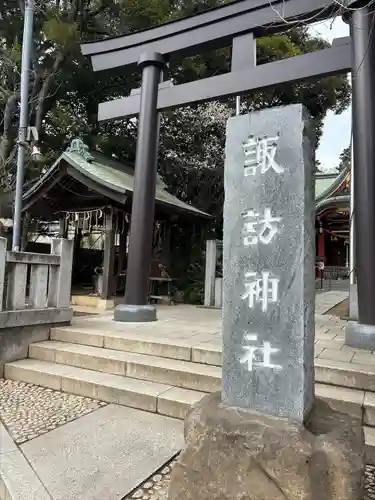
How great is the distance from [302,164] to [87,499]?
2.53 meters

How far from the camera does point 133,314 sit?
6363mm

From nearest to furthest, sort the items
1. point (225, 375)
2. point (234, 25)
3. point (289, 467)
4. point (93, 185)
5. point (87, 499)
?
point (289, 467), point (87, 499), point (225, 375), point (234, 25), point (93, 185)

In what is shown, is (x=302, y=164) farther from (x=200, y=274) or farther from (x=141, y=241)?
(x=200, y=274)

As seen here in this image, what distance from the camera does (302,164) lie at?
237 centimetres

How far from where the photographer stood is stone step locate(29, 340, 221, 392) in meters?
3.98

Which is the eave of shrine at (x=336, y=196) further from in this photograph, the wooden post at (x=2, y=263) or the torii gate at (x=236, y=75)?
the wooden post at (x=2, y=263)

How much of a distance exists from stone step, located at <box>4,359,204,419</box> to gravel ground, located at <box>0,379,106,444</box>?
9 centimetres

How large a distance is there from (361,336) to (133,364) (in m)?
2.82

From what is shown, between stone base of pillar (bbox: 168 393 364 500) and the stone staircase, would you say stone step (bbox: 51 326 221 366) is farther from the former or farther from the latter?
stone base of pillar (bbox: 168 393 364 500)

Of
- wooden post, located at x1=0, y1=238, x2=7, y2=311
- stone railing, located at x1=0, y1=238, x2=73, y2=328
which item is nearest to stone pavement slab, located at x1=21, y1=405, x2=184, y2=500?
stone railing, located at x1=0, y1=238, x2=73, y2=328

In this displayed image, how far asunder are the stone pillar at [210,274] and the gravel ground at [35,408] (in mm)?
5747

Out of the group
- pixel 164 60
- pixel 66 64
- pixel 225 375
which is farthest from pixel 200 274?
pixel 225 375

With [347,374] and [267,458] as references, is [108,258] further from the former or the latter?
[267,458]

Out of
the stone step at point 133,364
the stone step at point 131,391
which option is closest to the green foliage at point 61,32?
the stone step at point 133,364
